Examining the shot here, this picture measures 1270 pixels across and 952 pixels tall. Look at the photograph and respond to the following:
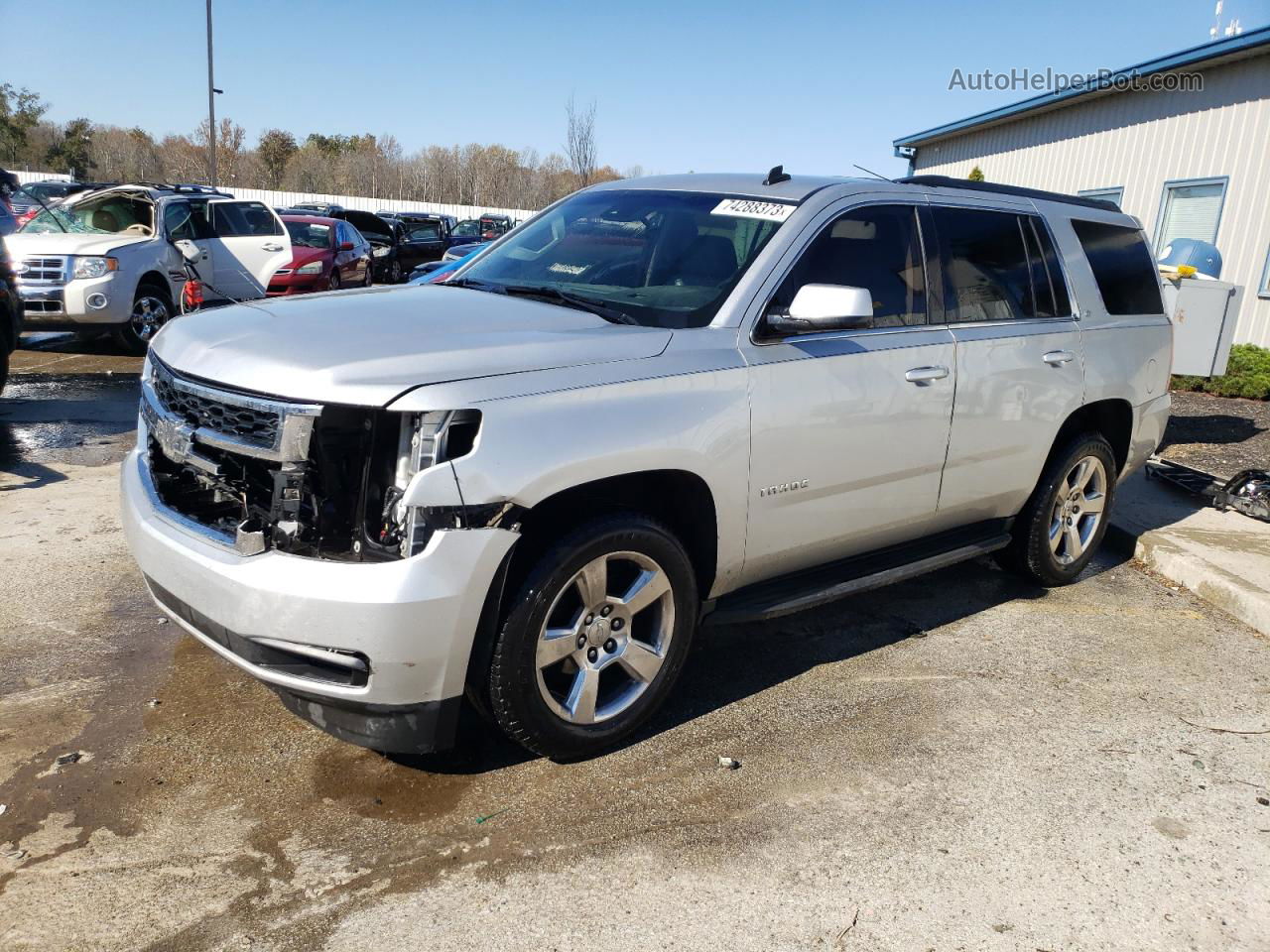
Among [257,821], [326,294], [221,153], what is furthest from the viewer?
[221,153]

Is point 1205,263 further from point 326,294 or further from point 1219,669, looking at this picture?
point 326,294

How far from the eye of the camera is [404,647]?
2.78 meters

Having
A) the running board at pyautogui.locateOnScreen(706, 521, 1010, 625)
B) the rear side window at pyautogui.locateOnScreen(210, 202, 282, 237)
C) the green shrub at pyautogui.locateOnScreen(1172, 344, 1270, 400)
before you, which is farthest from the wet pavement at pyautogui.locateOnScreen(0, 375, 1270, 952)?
the rear side window at pyautogui.locateOnScreen(210, 202, 282, 237)

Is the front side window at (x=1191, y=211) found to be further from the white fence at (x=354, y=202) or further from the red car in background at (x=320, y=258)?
the white fence at (x=354, y=202)

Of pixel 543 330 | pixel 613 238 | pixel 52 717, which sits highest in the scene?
pixel 613 238

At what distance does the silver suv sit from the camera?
2.82 meters

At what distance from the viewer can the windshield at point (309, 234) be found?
16.0m

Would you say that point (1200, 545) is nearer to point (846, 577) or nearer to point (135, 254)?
point (846, 577)

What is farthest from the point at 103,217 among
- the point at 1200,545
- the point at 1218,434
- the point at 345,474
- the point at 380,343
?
the point at 1218,434

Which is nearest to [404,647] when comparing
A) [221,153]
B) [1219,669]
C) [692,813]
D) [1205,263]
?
[692,813]

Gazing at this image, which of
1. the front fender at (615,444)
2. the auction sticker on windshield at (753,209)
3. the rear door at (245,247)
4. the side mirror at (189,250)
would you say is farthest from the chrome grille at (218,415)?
the rear door at (245,247)

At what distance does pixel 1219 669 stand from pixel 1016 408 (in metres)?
1.49

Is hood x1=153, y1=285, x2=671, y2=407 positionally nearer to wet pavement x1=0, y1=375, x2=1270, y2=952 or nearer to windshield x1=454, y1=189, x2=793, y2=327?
windshield x1=454, y1=189, x2=793, y2=327

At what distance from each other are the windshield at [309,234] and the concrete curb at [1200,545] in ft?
42.2
